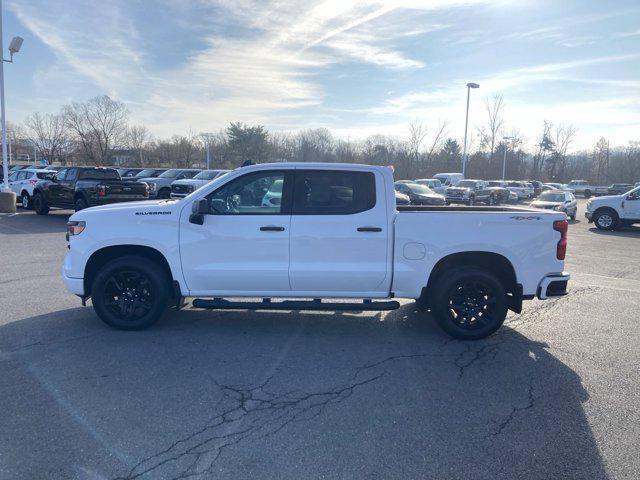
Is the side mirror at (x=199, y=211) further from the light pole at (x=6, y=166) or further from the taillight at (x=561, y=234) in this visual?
the light pole at (x=6, y=166)

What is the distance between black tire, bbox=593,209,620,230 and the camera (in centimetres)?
1878

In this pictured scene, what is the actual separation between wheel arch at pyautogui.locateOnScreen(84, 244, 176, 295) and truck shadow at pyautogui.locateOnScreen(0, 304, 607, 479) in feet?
2.02

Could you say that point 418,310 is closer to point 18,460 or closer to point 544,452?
point 544,452

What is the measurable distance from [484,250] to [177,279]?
3.53 m

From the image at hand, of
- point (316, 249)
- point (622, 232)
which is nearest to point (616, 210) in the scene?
point (622, 232)

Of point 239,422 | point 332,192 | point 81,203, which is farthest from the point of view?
point 81,203

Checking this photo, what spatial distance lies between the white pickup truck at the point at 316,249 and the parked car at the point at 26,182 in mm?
16104

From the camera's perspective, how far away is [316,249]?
5336 mm

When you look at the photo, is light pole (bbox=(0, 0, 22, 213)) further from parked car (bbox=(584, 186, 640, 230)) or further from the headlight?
parked car (bbox=(584, 186, 640, 230))

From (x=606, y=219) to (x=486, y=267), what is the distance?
1657 cm

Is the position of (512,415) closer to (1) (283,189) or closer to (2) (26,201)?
(1) (283,189)

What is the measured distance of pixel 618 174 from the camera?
265 feet

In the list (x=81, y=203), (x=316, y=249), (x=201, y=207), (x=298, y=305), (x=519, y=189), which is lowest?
(x=298, y=305)

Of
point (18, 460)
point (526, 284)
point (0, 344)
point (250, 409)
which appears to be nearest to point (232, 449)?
point (250, 409)
